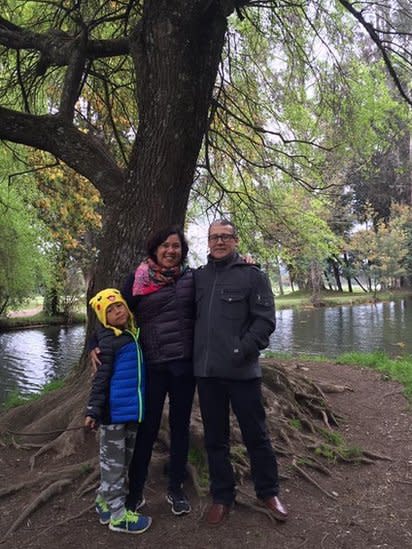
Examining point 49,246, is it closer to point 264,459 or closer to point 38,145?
point 38,145

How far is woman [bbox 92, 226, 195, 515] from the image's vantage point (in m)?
3.20

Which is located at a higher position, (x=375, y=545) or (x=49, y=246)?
(x=49, y=246)

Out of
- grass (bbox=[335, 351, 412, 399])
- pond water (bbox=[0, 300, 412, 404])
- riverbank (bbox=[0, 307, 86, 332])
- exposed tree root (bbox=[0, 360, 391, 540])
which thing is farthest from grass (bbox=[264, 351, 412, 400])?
riverbank (bbox=[0, 307, 86, 332])

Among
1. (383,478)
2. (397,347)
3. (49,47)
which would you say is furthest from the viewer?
(397,347)

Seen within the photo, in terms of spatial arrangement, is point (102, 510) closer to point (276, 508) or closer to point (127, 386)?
point (127, 386)

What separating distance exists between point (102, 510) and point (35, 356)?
13504 millimetres

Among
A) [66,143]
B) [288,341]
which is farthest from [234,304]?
[288,341]

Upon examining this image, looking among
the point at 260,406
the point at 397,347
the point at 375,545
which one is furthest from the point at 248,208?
the point at 397,347

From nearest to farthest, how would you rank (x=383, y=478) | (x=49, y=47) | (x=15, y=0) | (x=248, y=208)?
(x=383, y=478), (x=49, y=47), (x=15, y=0), (x=248, y=208)

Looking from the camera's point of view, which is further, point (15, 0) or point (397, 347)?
point (397, 347)

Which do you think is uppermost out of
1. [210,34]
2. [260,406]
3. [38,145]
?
[210,34]

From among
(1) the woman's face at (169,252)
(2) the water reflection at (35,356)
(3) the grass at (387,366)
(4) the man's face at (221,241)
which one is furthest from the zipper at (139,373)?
(2) the water reflection at (35,356)

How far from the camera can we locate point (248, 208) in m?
7.79

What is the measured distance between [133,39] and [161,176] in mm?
1267
